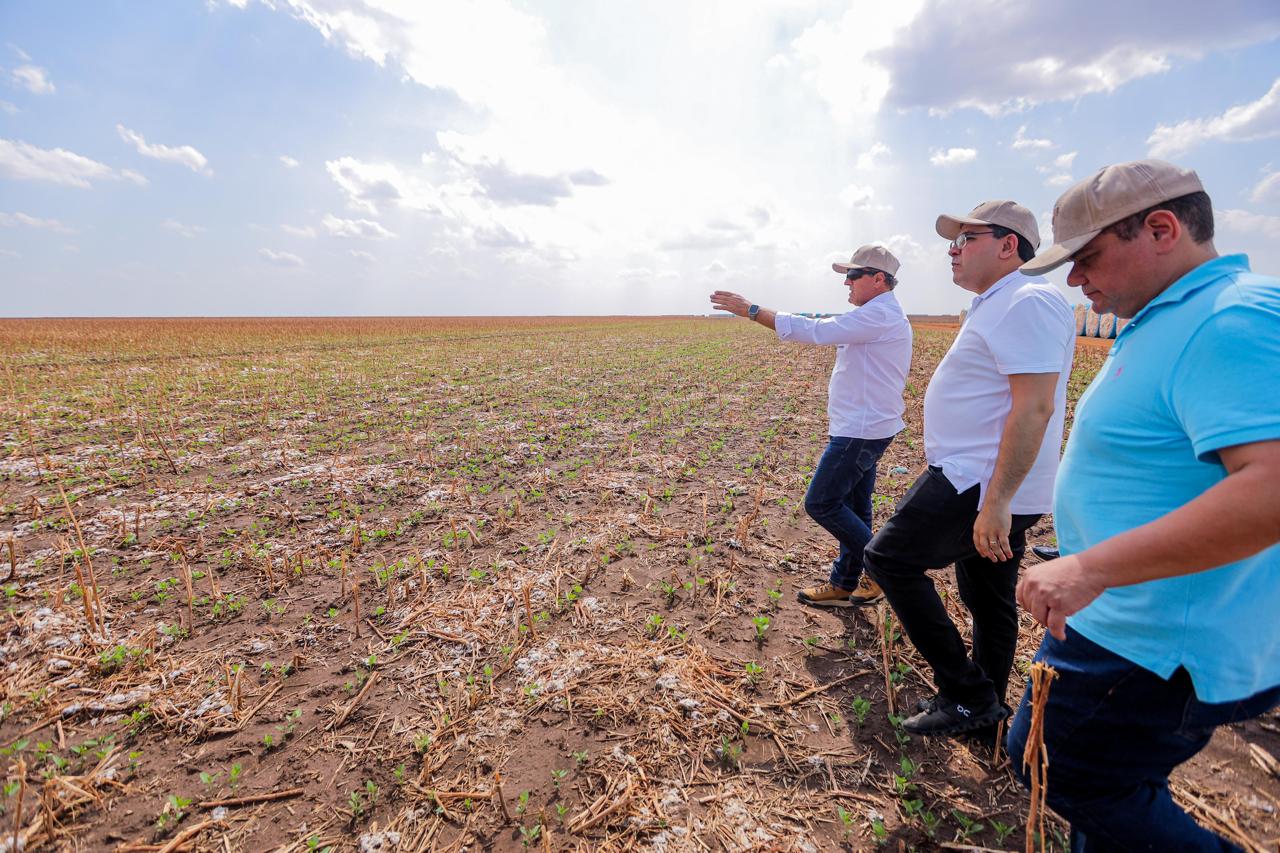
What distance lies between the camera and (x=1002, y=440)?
2273 millimetres

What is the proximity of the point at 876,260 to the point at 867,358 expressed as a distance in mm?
670

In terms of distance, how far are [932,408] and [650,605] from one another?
8.29 feet

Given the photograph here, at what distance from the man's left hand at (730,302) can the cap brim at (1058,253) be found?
1995mm

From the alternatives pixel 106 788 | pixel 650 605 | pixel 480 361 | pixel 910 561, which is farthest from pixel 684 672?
pixel 480 361

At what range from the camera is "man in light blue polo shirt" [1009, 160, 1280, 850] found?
116 cm

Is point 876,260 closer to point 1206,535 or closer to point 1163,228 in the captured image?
point 1163,228

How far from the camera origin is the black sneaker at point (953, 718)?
265 cm

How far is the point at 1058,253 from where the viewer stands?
5.51 feet

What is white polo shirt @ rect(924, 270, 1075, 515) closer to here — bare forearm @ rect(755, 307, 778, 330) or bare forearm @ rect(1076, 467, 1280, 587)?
bare forearm @ rect(1076, 467, 1280, 587)

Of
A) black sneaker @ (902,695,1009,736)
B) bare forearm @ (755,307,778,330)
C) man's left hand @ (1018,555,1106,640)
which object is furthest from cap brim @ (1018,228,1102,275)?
black sneaker @ (902,695,1009,736)

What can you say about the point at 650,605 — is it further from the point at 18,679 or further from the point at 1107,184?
the point at 18,679

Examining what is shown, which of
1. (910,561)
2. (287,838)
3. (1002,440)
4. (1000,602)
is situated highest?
(1002,440)

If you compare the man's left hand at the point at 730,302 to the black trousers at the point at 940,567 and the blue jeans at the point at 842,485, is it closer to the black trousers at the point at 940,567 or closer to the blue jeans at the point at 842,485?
the blue jeans at the point at 842,485

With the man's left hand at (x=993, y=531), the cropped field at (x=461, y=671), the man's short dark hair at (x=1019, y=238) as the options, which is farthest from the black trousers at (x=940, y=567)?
the man's short dark hair at (x=1019, y=238)
